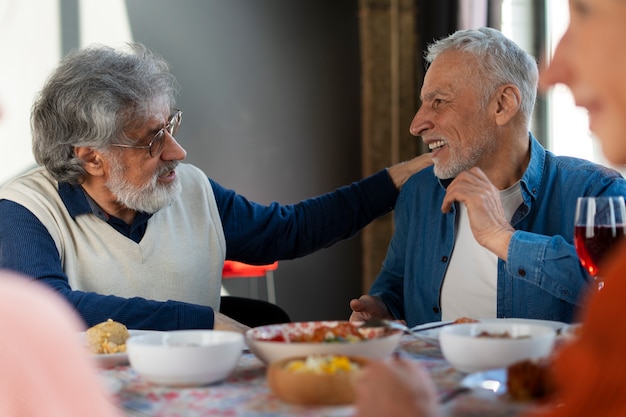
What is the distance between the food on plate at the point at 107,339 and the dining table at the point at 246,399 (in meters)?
0.07

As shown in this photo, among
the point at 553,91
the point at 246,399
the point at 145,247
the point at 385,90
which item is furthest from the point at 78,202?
the point at 385,90

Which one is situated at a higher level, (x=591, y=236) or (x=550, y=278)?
(x=591, y=236)

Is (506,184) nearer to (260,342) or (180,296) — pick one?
(180,296)

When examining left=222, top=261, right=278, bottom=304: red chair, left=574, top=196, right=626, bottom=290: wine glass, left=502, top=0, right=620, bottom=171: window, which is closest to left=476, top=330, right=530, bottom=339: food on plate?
left=574, top=196, right=626, bottom=290: wine glass

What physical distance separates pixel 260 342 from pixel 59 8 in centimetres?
373

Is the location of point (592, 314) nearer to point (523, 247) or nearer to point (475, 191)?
point (523, 247)

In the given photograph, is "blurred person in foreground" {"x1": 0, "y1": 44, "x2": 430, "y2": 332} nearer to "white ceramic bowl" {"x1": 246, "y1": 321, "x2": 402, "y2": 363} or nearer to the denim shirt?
the denim shirt

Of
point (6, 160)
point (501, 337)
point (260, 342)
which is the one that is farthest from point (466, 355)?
point (6, 160)

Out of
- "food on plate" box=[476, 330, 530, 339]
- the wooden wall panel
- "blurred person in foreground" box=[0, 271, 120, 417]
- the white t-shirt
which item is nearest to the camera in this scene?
"blurred person in foreground" box=[0, 271, 120, 417]

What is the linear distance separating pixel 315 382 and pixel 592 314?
0.38 meters

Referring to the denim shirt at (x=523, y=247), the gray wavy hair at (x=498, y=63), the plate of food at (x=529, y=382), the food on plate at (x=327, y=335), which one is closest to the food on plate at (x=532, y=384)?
the plate of food at (x=529, y=382)

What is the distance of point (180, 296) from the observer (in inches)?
92.2

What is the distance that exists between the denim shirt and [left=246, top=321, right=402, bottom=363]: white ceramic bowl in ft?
2.36

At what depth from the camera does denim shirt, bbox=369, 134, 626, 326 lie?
184 centimetres
